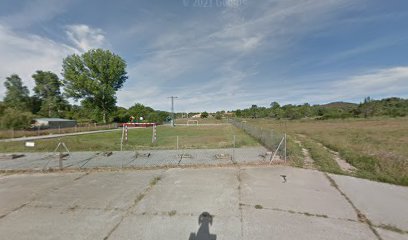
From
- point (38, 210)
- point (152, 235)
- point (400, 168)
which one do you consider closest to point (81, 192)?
point (38, 210)

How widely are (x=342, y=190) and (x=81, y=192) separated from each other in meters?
7.31

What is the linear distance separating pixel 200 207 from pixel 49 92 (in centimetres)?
6992

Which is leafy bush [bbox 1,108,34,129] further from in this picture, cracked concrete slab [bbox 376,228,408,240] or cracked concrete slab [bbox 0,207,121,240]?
cracked concrete slab [bbox 376,228,408,240]

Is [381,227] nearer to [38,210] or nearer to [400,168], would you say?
[400,168]

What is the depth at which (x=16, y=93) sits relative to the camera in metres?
51.4

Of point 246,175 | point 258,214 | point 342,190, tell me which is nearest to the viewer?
point 258,214

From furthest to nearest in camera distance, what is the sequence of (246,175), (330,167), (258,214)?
(330,167)
(246,175)
(258,214)

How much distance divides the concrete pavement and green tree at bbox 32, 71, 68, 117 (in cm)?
6038

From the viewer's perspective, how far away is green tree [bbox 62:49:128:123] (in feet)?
134

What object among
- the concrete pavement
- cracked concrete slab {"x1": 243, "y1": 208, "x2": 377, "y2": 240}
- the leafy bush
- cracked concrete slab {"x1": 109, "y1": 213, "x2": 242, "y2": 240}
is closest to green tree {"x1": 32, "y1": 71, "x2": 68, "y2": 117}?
the leafy bush

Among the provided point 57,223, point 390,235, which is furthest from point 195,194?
point 390,235

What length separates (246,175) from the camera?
6.76 metres

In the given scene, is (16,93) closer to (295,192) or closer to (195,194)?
(195,194)

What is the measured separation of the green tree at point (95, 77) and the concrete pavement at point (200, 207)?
1551 inches
